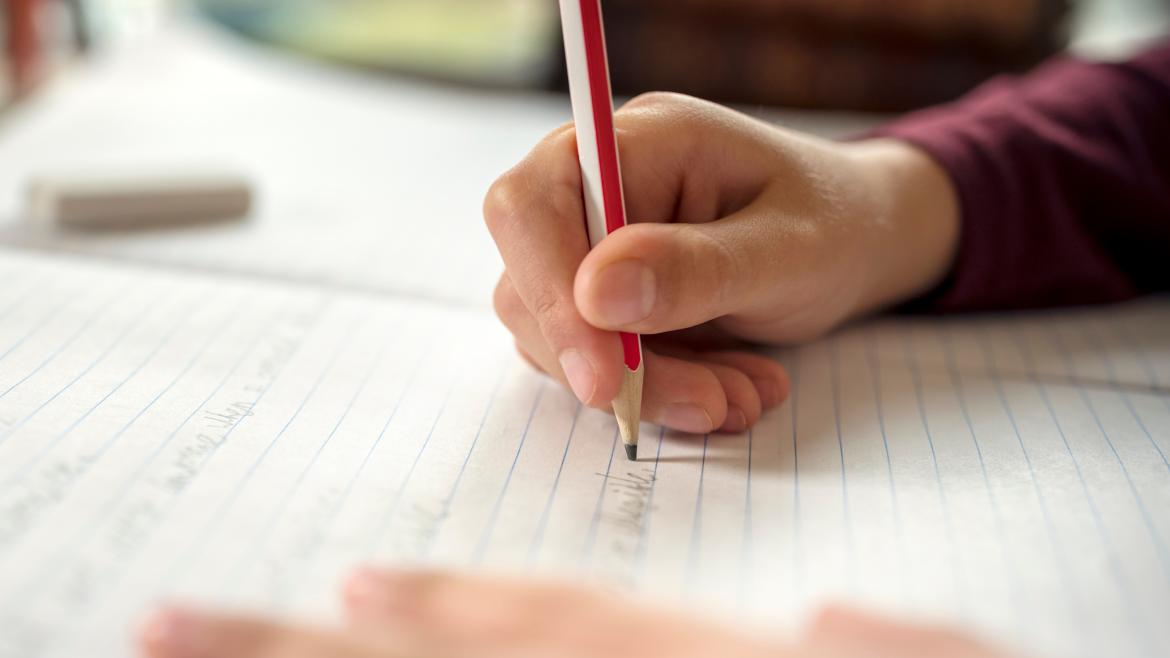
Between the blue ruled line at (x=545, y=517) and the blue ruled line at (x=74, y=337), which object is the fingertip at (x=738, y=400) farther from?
the blue ruled line at (x=74, y=337)

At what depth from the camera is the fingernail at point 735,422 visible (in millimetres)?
413

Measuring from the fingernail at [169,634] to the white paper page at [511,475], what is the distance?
0.01 metres

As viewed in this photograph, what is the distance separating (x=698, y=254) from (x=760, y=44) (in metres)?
0.82

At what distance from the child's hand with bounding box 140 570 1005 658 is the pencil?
102mm

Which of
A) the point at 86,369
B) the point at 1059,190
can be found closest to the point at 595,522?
the point at 86,369

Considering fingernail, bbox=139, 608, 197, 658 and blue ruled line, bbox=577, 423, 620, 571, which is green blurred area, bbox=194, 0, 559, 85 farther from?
fingernail, bbox=139, 608, 197, 658

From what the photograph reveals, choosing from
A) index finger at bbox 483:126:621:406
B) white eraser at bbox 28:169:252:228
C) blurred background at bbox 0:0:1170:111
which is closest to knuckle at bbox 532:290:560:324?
index finger at bbox 483:126:621:406

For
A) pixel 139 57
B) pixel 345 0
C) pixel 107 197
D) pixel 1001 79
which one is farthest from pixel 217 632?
pixel 345 0

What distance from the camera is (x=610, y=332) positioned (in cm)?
38

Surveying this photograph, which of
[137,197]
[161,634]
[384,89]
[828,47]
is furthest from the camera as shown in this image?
[828,47]

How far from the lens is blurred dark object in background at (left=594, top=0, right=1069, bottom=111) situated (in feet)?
3.47

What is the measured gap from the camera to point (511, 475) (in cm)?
37

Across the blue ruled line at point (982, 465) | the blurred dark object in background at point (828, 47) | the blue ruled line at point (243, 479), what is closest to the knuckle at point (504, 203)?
the blue ruled line at point (243, 479)

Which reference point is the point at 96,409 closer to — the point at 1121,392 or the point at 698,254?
the point at 698,254
